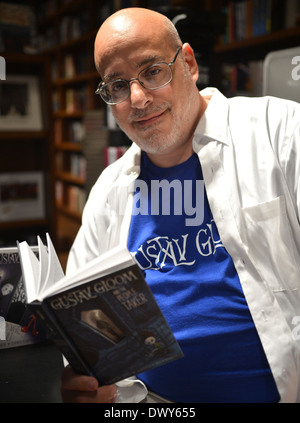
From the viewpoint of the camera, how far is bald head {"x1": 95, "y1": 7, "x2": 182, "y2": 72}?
1016 mm

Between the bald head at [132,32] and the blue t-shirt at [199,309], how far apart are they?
342 mm

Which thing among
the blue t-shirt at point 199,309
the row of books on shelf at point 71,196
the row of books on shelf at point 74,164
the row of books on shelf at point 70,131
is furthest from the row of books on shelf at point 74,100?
the blue t-shirt at point 199,309

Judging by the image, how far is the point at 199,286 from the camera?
97cm

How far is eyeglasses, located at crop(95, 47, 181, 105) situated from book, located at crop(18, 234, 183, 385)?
1.68 ft

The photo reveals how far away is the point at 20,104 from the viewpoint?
7.88ft

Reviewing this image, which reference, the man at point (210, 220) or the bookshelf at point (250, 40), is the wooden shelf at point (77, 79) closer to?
the bookshelf at point (250, 40)

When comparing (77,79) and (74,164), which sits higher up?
(77,79)

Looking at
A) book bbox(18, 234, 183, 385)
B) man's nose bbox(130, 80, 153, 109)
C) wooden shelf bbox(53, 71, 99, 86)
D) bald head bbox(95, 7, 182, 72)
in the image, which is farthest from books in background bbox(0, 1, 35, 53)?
book bbox(18, 234, 183, 385)

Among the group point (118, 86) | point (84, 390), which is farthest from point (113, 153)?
point (84, 390)

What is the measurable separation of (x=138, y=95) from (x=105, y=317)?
1.83 feet

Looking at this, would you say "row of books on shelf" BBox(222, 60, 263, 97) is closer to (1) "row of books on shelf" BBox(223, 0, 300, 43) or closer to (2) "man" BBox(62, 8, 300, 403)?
(1) "row of books on shelf" BBox(223, 0, 300, 43)

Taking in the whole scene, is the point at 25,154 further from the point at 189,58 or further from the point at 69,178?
the point at 69,178

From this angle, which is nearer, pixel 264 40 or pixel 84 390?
pixel 84 390
